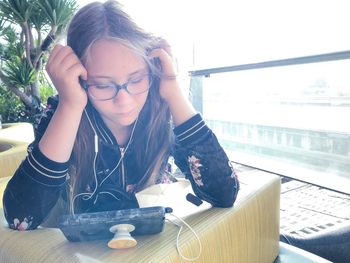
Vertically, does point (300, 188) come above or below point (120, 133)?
below

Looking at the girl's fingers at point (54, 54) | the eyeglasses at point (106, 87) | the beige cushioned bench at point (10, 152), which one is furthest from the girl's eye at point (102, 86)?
the beige cushioned bench at point (10, 152)

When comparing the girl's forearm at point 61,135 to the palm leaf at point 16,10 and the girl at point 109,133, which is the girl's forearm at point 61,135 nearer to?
the girl at point 109,133

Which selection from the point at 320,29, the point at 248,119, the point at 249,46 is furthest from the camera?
the point at 248,119

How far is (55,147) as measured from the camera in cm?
69

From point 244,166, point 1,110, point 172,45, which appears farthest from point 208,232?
point 1,110

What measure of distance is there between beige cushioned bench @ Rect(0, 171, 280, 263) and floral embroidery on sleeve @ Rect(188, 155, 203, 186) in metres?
0.11

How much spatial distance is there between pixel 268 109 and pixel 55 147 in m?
1.36

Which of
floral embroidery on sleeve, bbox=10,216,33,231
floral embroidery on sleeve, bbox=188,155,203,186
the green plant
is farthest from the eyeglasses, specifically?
the green plant

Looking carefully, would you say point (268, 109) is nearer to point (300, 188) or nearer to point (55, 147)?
point (300, 188)

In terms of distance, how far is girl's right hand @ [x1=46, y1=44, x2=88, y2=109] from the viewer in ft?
2.39

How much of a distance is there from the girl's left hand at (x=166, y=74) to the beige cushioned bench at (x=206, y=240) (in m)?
0.31

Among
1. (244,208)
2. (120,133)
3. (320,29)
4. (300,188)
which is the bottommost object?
(300,188)

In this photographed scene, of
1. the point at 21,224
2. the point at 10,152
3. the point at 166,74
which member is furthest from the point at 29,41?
the point at 21,224

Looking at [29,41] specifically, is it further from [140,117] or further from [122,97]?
[122,97]
